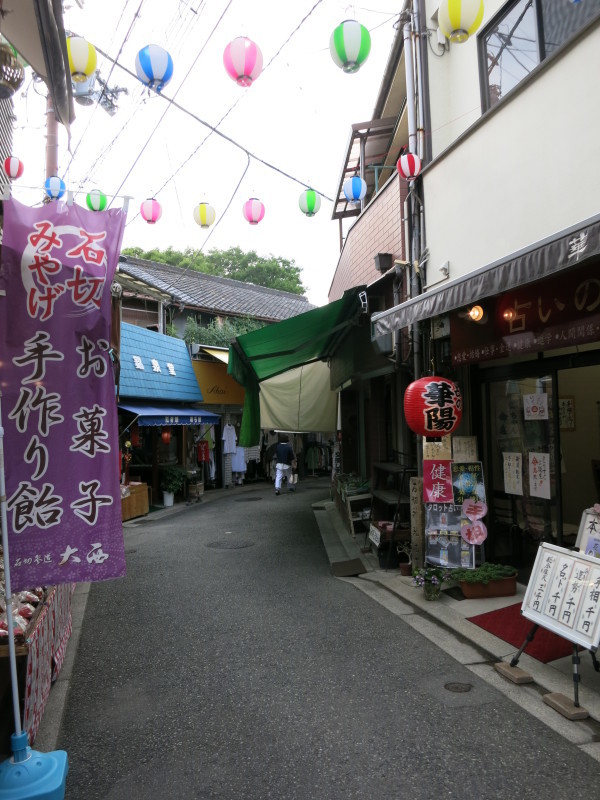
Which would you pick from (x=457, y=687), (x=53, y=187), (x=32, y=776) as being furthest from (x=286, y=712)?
(x=53, y=187)

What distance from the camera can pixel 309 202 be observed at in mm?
10219

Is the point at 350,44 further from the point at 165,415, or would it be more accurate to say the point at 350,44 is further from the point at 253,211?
the point at 165,415

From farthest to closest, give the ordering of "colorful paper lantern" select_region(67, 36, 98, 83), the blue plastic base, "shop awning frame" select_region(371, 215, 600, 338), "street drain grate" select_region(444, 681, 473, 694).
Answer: "colorful paper lantern" select_region(67, 36, 98, 83) → "street drain grate" select_region(444, 681, 473, 694) → "shop awning frame" select_region(371, 215, 600, 338) → the blue plastic base

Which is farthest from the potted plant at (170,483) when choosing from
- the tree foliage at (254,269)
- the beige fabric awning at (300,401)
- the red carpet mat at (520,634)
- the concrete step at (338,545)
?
the tree foliage at (254,269)

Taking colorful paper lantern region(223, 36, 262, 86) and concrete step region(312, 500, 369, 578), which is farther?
concrete step region(312, 500, 369, 578)

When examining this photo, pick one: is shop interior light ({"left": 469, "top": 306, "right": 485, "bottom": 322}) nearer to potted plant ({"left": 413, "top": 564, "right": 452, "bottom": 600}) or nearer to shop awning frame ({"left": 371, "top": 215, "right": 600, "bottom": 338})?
shop awning frame ({"left": 371, "top": 215, "right": 600, "bottom": 338})

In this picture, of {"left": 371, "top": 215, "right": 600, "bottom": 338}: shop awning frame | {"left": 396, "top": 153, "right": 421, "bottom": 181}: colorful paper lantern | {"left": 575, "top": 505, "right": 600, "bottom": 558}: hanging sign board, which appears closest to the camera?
{"left": 371, "top": 215, "right": 600, "bottom": 338}: shop awning frame

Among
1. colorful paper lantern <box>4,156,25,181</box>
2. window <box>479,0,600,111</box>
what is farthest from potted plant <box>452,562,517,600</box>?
colorful paper lantern <box>4,156,25,181</box>

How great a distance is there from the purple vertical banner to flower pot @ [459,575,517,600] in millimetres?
4838

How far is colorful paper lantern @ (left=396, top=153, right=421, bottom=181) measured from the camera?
8.13m

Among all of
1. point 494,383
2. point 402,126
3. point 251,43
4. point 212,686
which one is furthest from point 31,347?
point 402,126

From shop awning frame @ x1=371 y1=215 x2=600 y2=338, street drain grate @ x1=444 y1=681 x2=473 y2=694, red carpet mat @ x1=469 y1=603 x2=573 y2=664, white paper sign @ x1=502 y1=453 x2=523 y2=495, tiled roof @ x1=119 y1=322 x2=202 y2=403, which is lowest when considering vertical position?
street drain grate @ x1=444 y1=681 x2=473 y2=694

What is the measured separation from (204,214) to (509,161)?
225 inches

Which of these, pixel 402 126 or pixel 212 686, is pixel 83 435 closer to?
pixel 212 686
